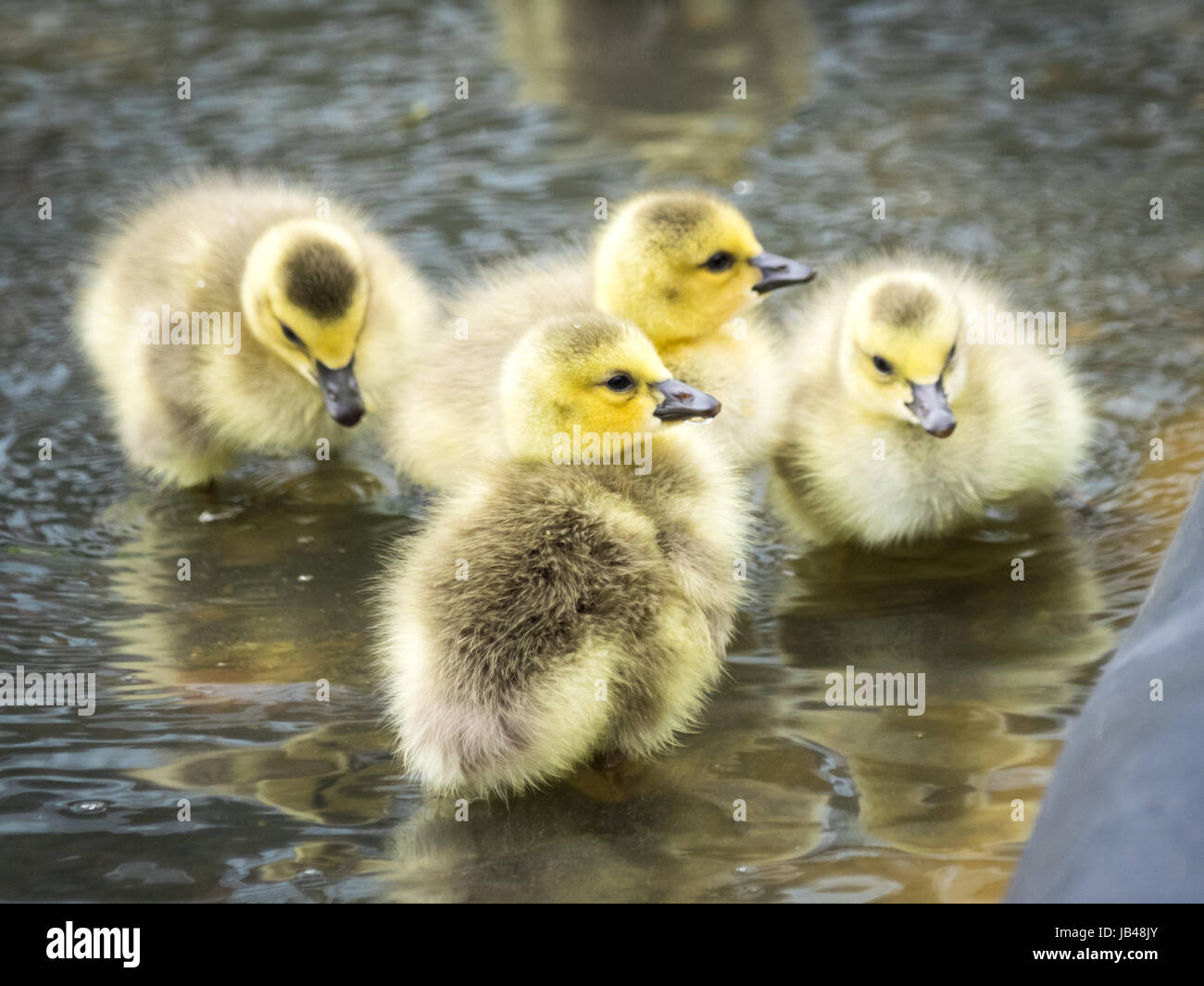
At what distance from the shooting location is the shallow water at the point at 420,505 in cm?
181

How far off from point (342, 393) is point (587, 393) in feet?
2.56

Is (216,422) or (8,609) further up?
(216,422)

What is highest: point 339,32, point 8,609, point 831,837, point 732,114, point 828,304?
point 339,32

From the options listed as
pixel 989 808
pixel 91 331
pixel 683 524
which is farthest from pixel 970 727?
pixel 91 331

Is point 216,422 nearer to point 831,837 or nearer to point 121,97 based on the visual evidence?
point 831,837

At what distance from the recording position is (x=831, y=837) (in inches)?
70.4

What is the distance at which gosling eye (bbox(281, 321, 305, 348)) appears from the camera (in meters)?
2.68

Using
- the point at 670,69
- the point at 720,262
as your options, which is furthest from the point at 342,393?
the point at 670,69

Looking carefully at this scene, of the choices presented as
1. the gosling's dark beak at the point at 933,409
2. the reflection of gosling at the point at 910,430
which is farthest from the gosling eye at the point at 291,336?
the gosling's dark beak at the point at 933,409

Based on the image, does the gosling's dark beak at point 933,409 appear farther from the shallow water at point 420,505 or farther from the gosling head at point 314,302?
the gosling head at point 314,302

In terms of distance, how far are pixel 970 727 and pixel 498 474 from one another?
73cm

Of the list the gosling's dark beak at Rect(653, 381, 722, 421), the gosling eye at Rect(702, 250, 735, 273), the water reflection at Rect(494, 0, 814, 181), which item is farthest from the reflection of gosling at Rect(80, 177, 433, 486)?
the water reflection at Rect(494, 0, 814, 181)

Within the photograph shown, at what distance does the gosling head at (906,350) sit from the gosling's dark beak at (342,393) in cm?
88

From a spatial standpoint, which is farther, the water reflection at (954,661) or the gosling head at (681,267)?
the gosling head at (681,267)
